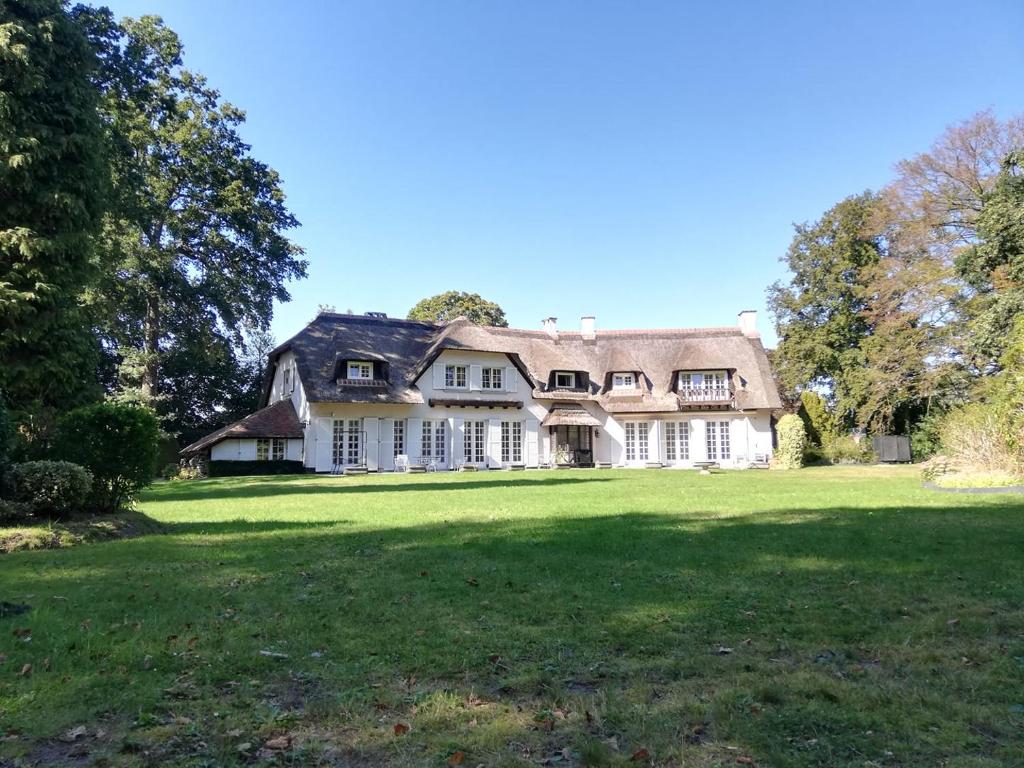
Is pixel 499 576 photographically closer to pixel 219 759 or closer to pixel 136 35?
pixel 219 759

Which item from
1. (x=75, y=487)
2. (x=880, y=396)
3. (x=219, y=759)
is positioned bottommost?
(x=219, y=759)

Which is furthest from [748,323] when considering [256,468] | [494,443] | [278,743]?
[278,743]

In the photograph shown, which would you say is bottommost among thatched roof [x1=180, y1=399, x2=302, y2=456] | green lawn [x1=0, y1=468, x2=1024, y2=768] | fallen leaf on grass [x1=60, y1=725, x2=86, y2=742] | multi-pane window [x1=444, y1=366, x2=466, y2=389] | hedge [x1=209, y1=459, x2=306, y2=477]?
fallen leaf on grass [x1=60, y1=725, x2=86, y2=742]

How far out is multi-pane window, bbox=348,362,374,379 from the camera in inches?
1224

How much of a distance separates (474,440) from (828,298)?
23.6 m

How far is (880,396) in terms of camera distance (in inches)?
1233

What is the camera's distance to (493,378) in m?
33.5

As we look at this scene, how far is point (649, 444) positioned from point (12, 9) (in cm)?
2955

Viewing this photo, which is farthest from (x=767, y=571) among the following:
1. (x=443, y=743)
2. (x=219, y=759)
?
(x=219, y=759)

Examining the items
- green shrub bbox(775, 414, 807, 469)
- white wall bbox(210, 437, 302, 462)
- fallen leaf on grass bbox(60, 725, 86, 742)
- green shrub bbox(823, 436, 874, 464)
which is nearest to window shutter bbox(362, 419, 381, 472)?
white wall bbox(210, 437, 302, 462)

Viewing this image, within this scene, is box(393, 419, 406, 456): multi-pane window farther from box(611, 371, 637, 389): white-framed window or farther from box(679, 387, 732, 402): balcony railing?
box(679, 387, 732, 402): balcony railing

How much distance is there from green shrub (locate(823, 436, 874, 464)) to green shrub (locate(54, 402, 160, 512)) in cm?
3086

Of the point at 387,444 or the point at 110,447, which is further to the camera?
the point at 387,444

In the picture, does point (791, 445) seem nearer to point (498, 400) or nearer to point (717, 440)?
point (717, 440)
